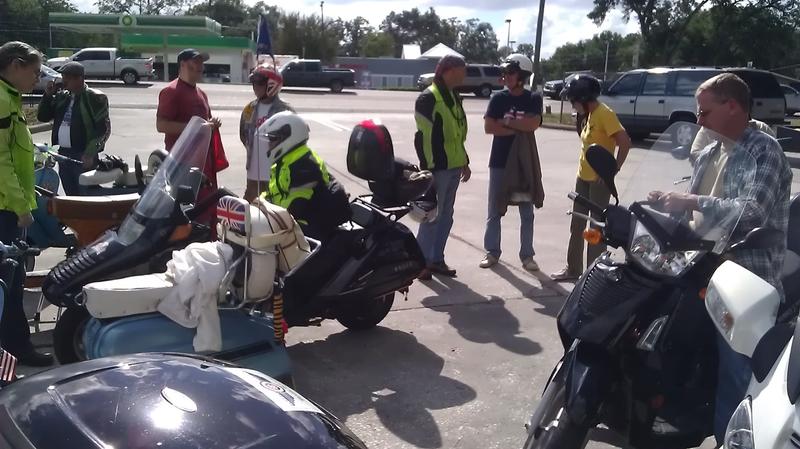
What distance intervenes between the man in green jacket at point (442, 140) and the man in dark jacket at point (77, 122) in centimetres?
285

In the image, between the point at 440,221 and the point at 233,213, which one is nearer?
the point at 233,213

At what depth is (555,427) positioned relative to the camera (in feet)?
10.3

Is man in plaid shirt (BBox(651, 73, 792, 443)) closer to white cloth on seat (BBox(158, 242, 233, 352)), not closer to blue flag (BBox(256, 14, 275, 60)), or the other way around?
white cloth on seat (BBox(158, 242, 233, 352))

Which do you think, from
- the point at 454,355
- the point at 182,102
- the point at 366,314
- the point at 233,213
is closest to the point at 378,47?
the point at 182,102

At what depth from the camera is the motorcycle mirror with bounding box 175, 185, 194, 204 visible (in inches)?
174

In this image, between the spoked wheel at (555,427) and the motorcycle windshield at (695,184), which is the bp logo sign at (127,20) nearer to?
the motorcycle windshield at (695,184)

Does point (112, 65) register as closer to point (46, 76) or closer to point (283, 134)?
point (46, 76)

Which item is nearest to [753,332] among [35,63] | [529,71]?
[35,63]

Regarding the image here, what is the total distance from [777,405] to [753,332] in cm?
25

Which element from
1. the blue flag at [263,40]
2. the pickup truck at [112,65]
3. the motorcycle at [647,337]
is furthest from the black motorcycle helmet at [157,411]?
the pickup truck at [112,65]

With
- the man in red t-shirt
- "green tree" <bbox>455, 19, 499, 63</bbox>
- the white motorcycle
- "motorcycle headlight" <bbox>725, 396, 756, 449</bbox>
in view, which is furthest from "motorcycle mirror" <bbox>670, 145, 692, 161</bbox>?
"green tree" <bbox>455, 19, 499, 63</bbox>

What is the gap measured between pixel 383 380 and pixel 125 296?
1.57 meters

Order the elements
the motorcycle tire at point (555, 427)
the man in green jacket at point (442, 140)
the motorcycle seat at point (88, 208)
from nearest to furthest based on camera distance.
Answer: the motorcycle tire at point (555, 427)
the motorcycle seat at point (88, 208)
the man in green jacket at point (442, 140)

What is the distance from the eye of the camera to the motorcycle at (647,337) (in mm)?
3158
